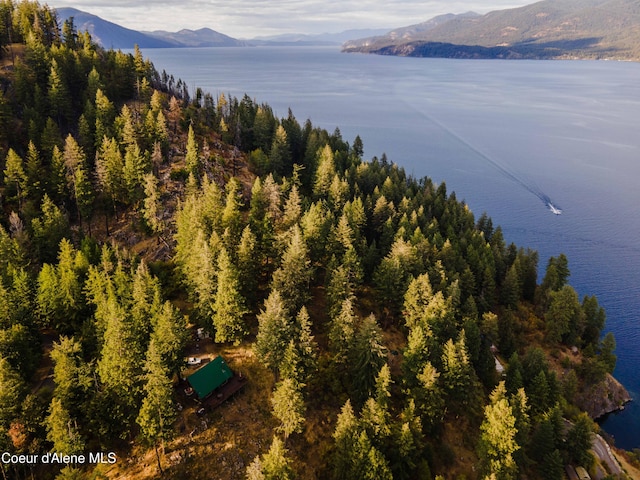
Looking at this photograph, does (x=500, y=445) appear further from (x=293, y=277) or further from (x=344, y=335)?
(x=293, y=277)

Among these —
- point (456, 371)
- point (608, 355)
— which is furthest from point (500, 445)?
point (608, 355)

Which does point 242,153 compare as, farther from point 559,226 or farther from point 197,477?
point 559,226

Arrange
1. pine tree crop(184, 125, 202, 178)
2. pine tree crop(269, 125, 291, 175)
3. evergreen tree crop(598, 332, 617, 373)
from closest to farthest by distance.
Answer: evergreen tree crop(598, 332, 617, 373) < pine tree crop(184, 125, 202, 178) < pine tree crop(269, 125, 291, 175)

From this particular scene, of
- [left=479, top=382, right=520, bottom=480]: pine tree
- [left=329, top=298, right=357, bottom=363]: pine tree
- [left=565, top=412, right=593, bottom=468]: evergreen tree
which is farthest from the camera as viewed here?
[left=565, top=412, right=593, bottom=468]: evergreen tree

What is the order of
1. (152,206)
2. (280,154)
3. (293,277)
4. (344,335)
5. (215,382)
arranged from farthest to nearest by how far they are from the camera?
(280,154)
(152,206)
(293,277)
(344,335)
(215,382)

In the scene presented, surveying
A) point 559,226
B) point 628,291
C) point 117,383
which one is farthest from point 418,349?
point 559,226

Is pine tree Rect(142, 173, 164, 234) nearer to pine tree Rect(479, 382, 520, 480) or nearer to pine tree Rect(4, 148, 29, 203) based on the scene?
pine tree Rect(4, 148, 29, 203)

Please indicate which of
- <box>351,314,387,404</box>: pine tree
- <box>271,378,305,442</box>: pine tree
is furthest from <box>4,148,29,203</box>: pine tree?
<box>351,314,387,404</box>: pine tree

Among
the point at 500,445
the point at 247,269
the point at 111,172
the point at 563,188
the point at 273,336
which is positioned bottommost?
the point at 500,445
